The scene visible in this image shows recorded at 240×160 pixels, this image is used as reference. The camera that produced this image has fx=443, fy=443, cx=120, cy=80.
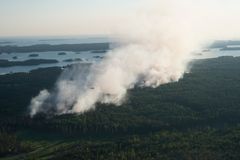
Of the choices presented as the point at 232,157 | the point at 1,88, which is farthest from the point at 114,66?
the point at 232,157

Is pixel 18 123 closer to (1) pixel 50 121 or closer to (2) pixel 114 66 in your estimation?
(1) pixel 50 121

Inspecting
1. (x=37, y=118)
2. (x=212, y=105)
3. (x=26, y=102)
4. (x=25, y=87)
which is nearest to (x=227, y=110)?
(x=212, y=105)

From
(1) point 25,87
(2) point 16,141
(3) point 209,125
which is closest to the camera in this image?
(2) point 16,141

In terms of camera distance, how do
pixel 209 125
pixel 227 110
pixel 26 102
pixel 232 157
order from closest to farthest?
pixel 232 157
pixel 209 125
pixel 227 110
pixel 26 102

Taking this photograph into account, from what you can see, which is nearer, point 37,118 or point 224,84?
point 37,118

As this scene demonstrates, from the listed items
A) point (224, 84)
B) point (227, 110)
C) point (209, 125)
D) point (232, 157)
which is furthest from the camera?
point (224, 84)

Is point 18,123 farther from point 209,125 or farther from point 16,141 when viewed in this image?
point 209,125
